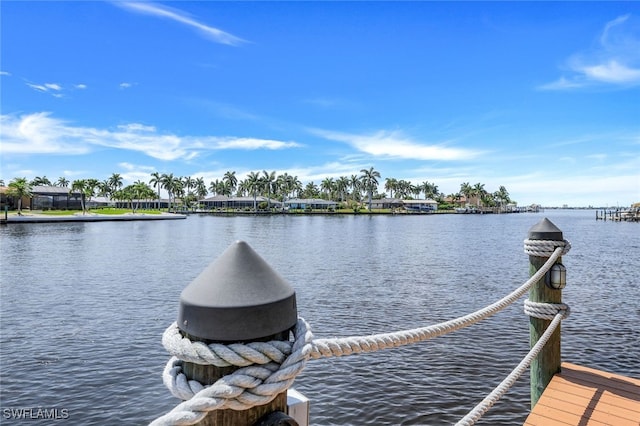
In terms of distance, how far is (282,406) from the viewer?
1.32m

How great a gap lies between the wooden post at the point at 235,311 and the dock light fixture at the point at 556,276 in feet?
10.9

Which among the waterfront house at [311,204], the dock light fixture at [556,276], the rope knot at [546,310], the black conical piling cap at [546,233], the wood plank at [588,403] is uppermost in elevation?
the waterfront house at [311,204]

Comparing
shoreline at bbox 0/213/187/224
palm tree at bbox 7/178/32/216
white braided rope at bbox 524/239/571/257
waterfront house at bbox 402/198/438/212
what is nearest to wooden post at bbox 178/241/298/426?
white braided rope at bbox 524/239/571/257

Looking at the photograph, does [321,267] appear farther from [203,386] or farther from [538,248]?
[203,386]

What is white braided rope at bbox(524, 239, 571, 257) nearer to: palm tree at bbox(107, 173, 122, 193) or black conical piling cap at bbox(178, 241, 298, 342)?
black conical piling cap at bbox(178, 241, 298, 342)

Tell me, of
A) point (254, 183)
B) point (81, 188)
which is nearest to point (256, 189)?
point (254, 183)

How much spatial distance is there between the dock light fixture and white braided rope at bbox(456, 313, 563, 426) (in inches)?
11.2

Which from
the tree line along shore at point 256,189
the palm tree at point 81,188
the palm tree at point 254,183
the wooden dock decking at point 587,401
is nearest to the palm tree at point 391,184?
the tree line along shore at point 256,189

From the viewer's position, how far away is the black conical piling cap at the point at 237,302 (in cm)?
116

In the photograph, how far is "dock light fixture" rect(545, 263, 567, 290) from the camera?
12.0 feet

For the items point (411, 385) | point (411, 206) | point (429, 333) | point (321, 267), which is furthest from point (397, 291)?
point (411, 206)

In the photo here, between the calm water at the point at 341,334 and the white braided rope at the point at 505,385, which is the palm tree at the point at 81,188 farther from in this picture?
the white braided rope at the point at 505,385

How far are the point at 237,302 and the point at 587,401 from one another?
414 centimetres

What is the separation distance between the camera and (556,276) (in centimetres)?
369
